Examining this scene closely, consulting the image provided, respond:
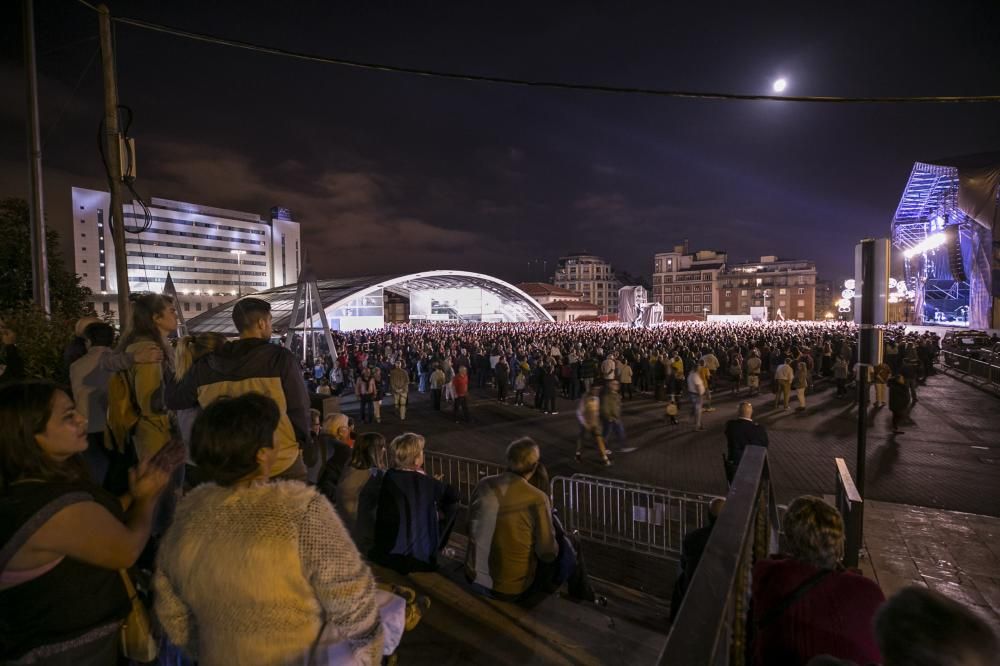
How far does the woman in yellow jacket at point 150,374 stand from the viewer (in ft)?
11.2

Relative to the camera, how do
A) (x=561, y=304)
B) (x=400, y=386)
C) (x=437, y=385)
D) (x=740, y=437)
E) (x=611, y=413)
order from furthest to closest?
(x=561, y=304), (x=437, y=385), (x=400, y=386), (x=611, y=413), (x=740, y=437)

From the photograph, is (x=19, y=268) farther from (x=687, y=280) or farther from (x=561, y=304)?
(x=687, y=280)

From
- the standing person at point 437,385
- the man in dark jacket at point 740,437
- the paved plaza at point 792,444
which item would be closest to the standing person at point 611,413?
the paved plaza at point 792,444

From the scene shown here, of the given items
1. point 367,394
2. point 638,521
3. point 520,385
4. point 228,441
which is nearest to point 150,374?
point 228,441

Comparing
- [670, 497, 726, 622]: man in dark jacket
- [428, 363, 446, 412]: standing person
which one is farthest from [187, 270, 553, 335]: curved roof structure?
[670, 497, 726, 622]: man in dark jacket

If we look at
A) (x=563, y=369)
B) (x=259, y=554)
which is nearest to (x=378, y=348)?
(x=563, y=369)

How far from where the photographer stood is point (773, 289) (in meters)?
99.2

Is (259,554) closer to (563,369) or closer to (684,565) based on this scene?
(684,565)

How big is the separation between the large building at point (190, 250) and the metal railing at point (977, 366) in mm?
Result: 89952

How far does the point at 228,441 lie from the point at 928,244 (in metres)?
70.0

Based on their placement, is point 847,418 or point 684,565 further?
point 847,418

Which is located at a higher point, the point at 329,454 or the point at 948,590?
the point at 329,454

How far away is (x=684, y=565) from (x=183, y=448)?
134 inches

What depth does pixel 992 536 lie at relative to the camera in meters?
5.99
